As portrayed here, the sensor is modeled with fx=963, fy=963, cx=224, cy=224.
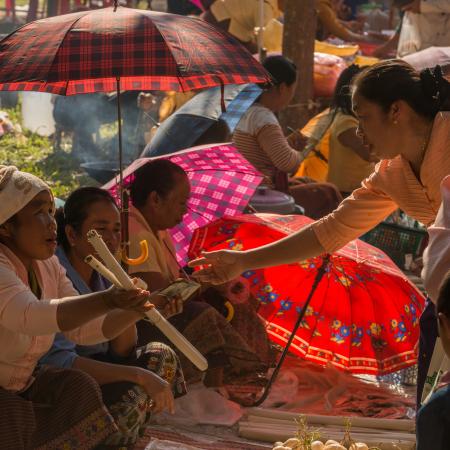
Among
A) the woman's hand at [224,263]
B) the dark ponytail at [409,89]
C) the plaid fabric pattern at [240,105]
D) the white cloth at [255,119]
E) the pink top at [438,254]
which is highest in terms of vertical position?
the dark ponytail at [409,89]

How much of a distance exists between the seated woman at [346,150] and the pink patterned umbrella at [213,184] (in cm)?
177

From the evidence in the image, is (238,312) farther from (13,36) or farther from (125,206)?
(13,36)

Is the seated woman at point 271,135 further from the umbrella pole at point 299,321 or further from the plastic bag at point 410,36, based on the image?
the plastic bag at point 410,36

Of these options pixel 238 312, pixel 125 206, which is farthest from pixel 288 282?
pixel 125 206

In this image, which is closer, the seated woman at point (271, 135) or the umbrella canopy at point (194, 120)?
the umbrella canopy at point (194, 120)

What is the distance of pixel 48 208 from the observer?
3.20 meters

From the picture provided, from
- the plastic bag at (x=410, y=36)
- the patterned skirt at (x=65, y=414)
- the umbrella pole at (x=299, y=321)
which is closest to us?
the patterned skirt at (x=65, y=414)

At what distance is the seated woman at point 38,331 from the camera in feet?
9.71

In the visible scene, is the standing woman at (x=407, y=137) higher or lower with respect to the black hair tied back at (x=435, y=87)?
lower

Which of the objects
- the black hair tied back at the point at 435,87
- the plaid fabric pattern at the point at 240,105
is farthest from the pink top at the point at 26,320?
the plaid fabric pattern at the point at 240,105

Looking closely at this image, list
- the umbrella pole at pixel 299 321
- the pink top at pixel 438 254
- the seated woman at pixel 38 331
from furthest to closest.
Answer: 1. the umbrella pole at pixel 299 321
2. the seated woman at pixel 38 331
3. the pink top at pixel 438 254

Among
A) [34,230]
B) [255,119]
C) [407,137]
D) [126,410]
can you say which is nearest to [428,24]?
[255,119]

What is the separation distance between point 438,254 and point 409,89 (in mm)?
760

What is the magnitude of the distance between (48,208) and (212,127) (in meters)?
2.83
